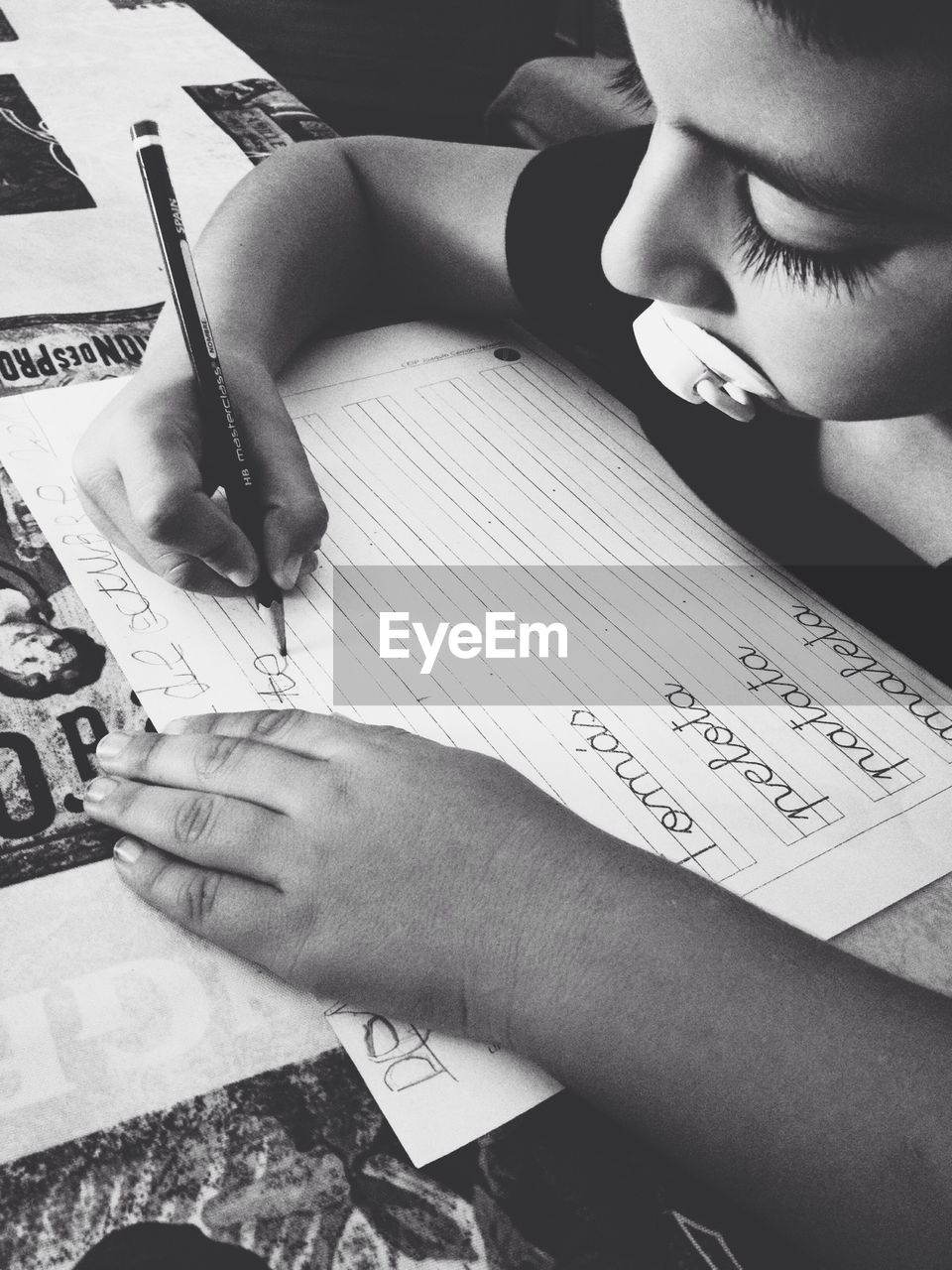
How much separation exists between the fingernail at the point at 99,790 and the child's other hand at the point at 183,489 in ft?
0.36

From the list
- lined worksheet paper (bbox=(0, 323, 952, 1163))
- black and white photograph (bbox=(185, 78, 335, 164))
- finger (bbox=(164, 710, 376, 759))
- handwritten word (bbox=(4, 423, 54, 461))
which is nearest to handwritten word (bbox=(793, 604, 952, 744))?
lined worksheet paper (bbox=(0, 323, 952, 1163))

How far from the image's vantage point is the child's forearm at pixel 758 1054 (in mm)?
281

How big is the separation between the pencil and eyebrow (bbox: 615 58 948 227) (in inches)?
8.8

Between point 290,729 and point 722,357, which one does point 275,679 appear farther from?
point 722,357

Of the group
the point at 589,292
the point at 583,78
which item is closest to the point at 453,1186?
the point at 589,292

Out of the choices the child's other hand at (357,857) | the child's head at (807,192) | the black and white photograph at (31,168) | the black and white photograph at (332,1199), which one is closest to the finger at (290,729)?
the child's other hand at (357,857)

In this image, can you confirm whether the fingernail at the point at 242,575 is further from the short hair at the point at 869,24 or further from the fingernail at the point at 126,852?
the short hair at the point at 869,24

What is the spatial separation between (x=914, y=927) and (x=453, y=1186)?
0.19 meters

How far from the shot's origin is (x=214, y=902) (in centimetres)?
33

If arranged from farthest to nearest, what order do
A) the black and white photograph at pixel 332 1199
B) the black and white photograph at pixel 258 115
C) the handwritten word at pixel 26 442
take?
1. the black and white photograph at pixel 258 115
2. the handwritten word at pixel 26 442
3. the black and white photograph at pixel 332 1199

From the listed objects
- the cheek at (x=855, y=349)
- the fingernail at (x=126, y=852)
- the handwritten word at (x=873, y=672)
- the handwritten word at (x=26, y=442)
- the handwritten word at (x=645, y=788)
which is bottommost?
the handwritten word at (x=26, y=442)

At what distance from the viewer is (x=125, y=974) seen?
A: 1.05ft

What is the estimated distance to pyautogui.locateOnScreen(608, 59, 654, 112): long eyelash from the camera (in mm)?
387

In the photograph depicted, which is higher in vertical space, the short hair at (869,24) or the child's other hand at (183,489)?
the short hair at (869,24)
